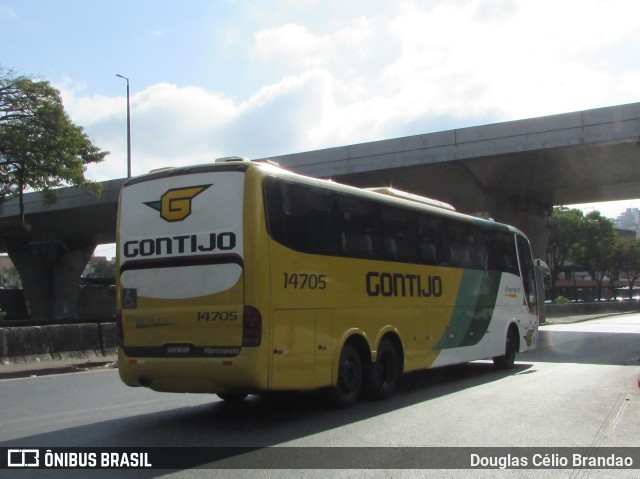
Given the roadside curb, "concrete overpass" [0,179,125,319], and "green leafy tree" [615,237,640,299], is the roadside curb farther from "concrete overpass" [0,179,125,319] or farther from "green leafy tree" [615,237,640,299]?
"green leafy tree" [615,237,640,299]

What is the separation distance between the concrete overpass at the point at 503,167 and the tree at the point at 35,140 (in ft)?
28.5

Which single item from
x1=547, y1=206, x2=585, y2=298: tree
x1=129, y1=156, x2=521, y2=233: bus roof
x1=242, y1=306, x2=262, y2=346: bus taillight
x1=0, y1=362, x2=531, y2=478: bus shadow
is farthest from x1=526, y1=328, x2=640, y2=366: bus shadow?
x1=547, y1=206, x2=585, y2=298: tree

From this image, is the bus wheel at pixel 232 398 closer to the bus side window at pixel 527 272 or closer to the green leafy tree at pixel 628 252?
the bus side window at pixel 527 272

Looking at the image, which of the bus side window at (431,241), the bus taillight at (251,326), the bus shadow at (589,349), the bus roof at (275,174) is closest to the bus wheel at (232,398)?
the bus taillight at (251,326)

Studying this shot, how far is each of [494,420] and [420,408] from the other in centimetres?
136

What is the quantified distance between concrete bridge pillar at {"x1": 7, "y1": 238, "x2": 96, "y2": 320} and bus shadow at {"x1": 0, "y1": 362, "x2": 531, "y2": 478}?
158 feet

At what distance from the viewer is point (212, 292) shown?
847 centimetres

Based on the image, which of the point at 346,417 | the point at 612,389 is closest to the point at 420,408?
the point at 346,417

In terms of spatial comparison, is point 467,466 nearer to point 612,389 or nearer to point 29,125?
point 612,389

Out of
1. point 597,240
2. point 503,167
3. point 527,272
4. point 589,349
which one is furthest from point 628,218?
point 527,272

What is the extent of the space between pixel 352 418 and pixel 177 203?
364 cm

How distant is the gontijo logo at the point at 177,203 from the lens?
8.85m

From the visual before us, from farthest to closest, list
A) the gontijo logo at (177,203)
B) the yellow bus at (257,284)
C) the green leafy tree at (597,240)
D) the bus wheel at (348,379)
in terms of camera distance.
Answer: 1. the green leafy tree at (597,240)
2. the bus wheel at (348,379)
3. the gontijo logo at (177,203)
4. the yellow bus at (257,284)

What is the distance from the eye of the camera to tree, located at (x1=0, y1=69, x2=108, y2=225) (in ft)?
92.8
